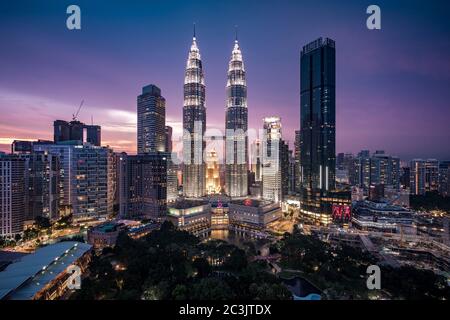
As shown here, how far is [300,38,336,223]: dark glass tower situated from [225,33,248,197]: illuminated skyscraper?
6043 mm

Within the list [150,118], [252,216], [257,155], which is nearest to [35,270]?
[252,216]

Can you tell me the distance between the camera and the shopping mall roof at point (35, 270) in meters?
4.71

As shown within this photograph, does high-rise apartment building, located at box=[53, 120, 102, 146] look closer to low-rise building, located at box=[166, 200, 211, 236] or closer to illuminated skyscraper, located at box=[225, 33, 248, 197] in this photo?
illuminated skyscraper, located at box=[225, 33, 248, 197]

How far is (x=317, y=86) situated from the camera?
18.3 meters

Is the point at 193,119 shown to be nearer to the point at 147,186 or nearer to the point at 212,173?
the point at 212,173

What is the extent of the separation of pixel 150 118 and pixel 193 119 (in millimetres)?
5950

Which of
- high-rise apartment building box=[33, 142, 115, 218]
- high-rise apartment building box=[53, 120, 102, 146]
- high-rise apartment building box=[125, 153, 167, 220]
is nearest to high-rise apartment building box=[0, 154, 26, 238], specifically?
high-rise apartment building box=[33, 142, 115, 218]

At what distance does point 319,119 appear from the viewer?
1831 centimetres

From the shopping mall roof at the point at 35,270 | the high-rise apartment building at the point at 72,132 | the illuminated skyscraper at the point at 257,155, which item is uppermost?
the high-rise apartment building at the point at 72,132

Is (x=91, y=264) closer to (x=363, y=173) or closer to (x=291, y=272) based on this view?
(x=291, y=272)

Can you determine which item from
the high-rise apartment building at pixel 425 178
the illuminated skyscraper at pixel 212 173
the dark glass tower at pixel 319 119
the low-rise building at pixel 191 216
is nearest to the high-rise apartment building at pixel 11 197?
the low-rise building at pixel 191 216

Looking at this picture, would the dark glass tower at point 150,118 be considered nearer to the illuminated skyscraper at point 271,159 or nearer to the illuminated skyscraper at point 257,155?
the illuminated skyscraper at point 257,155
